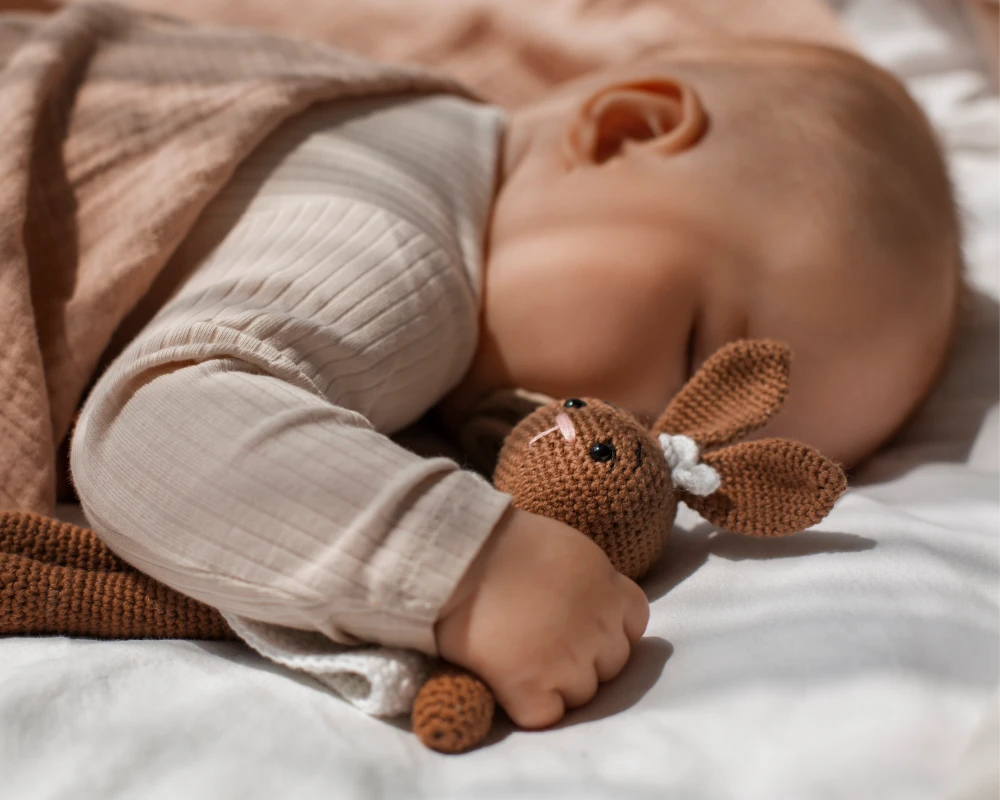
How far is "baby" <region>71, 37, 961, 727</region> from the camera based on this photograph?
0.48 meters

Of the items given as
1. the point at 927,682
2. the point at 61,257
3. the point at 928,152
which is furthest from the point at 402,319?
the point at 928,152

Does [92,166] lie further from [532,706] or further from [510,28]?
[510,28]

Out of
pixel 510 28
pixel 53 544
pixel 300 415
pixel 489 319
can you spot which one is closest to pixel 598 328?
pixel 489 319

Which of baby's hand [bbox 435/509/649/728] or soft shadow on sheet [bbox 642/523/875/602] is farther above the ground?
baby's hand [bbox 435/509/649/728]

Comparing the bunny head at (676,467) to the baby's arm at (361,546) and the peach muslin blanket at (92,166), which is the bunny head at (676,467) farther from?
the peach muslin blanket at (92,166)

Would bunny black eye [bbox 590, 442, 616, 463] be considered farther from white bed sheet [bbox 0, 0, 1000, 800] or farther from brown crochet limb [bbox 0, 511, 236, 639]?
brown crochet limb [bbox 0, 511, 236, 639]

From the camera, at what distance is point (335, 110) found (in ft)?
2.96

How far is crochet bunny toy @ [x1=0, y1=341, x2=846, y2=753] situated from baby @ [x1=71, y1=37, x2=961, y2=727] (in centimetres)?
4

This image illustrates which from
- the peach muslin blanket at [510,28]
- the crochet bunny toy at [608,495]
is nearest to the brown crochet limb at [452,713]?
the crochet bunny toy at [608,495]

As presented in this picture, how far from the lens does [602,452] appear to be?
594 millimetres

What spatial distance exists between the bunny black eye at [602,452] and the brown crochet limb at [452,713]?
17cm

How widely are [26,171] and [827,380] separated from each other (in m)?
0.68

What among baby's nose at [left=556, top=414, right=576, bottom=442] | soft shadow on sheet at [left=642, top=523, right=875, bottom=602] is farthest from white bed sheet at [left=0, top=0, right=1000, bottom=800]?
baby's nose at [left=556, top=414, right=576, bottom=442]

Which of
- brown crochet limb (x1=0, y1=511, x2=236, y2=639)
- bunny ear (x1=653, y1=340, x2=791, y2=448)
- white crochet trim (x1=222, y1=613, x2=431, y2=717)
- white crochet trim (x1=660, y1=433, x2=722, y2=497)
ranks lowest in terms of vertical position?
brown crochet limb (x1=0, y1=511, x2=236, y2=639)
